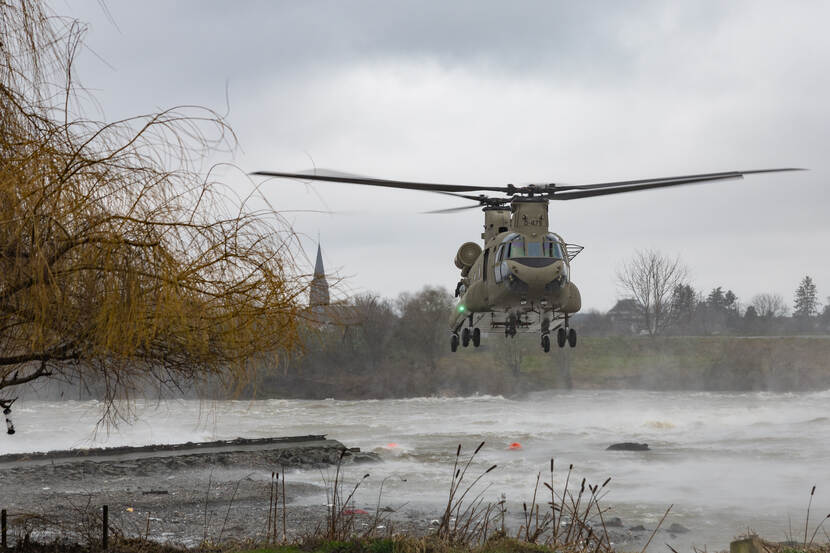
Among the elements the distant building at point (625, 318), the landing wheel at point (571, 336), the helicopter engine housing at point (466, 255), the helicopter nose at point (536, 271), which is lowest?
the landing wheel at point (571, 336)

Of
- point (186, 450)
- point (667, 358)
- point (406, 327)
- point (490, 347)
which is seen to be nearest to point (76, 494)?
point (186, 450)

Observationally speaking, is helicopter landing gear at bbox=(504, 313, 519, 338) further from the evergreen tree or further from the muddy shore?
the evergreen tree

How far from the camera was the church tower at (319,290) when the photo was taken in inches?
188

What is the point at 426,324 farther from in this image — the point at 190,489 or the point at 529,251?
the point at 529,251

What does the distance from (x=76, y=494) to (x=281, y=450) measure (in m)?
8.65

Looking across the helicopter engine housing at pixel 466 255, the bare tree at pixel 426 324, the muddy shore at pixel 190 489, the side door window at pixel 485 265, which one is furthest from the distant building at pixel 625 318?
the side door window at pixel 485 265

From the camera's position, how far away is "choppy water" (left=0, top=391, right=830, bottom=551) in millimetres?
20531

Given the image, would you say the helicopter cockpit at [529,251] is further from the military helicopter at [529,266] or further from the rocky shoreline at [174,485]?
the rocky shoreline at [174,485]

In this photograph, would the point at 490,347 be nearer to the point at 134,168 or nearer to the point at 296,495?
the point at 296,495

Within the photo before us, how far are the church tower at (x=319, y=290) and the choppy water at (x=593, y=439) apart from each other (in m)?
4.24

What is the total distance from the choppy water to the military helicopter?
516cm

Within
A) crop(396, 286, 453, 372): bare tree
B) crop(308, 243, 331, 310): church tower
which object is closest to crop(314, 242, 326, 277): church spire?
crop(308, 243, 331, 310): church tower

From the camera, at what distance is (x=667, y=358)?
212 feet

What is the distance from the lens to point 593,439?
34875 mm
